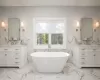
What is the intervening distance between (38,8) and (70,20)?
159 cm

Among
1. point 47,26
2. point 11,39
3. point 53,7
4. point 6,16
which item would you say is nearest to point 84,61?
point 47,26

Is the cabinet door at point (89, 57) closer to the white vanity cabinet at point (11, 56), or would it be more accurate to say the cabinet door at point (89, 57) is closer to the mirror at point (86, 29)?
the mirror at point (86, 29)

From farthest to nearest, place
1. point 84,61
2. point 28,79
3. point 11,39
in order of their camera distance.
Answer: point 11,39 → point 84,61 → point 28,79

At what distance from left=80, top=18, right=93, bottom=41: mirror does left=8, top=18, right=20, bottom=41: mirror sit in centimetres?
295

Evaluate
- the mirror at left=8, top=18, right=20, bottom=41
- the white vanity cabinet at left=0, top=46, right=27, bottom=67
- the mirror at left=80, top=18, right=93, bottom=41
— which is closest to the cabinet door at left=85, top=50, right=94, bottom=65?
the mirror at left=80, top=18, right=93, bottom=41

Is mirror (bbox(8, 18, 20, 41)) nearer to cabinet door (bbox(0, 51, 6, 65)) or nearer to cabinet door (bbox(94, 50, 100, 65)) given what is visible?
cabinet door (bbox(0, 51, 6, 65))

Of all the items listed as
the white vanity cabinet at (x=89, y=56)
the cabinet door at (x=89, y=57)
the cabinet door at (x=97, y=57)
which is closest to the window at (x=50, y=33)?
the white vanity cabinet at (x=89, y=56)

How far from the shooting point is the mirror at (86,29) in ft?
18.7

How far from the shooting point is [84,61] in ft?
16.3

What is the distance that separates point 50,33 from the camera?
5855mm

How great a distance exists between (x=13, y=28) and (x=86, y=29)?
3351 mm

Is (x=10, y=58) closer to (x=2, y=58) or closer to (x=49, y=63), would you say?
(x=2, y=58)

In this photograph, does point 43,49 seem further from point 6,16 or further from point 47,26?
point 6,16

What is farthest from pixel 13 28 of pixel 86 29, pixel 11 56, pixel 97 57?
pixel 97 57
